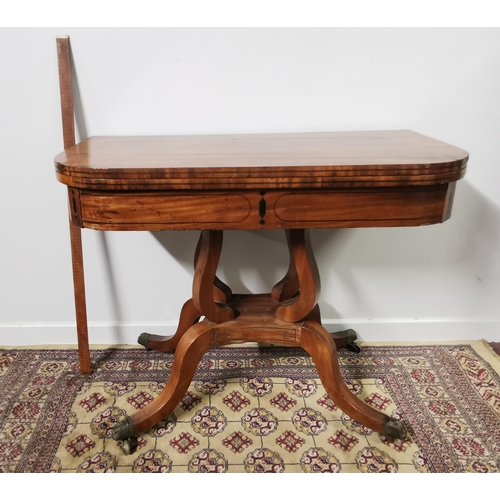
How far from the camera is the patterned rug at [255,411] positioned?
1.29 m

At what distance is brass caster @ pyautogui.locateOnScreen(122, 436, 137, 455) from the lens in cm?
132

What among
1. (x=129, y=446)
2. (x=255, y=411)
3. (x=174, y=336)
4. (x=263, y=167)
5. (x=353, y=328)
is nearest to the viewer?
(x=263, y=167)

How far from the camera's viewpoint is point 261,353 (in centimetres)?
176

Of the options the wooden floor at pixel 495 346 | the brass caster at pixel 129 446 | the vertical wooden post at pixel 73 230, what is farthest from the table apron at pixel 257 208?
the wooden floor at pixel 495 346

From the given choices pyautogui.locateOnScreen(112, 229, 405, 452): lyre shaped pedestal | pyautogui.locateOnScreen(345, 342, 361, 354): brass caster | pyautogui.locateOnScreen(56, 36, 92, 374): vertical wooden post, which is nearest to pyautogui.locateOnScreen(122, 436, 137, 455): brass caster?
pyautogui.locateOnScreen(112, 229, 405, 452): lyre shaped pedestal

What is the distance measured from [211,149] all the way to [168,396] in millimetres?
745

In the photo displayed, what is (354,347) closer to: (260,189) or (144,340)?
(144,340)

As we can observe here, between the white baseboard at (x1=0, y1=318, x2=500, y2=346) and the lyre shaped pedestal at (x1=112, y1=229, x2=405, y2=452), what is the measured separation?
458 millimetres

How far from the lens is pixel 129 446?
51.8 inches

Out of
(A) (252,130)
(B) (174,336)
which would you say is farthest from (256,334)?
(A) (252,130)

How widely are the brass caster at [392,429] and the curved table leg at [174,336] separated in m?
0.71

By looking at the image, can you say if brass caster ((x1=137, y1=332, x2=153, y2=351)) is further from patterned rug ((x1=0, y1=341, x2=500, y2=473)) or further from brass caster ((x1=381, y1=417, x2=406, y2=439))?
brass caster ((x1=381, y1=417, x2=406, y2=439))

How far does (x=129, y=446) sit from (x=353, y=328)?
0.96 metres

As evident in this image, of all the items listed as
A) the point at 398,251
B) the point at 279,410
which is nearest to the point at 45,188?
the point at 279,410
